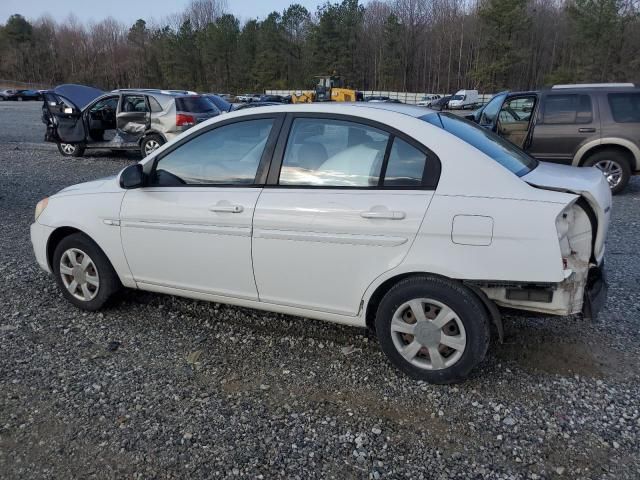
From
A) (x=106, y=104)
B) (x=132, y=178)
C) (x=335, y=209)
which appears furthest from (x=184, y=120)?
(x=335, y=209)

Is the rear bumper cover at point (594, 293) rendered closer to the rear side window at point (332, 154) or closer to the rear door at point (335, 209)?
the rear door at point (335, 209)

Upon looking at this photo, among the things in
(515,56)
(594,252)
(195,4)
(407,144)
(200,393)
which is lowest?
(200,393)

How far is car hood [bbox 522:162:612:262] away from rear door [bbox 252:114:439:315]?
653mm

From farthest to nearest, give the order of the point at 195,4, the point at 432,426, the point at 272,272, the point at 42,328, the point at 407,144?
1. the point at 195,4
2. the point at 42,328
3. the point at 272,272
4. the point at 407,144
5. the point at 432,426

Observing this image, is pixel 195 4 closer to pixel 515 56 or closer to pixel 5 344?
pixel 515 56

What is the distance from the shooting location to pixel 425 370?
308 cm

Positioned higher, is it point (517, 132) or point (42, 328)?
point (517, 132)

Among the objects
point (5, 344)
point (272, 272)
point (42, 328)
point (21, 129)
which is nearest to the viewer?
point (272, 272)

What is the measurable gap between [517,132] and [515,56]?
2358 inches

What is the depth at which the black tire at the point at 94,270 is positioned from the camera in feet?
13.1

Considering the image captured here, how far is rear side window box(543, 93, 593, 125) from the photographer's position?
8.34 m

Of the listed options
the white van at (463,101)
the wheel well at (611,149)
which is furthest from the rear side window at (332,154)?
the white van at (463,101)

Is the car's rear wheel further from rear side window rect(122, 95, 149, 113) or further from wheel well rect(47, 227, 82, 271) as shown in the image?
wheel well rect(47, 227, 82, 271)

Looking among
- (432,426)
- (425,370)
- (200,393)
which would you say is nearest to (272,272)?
(200,393)
